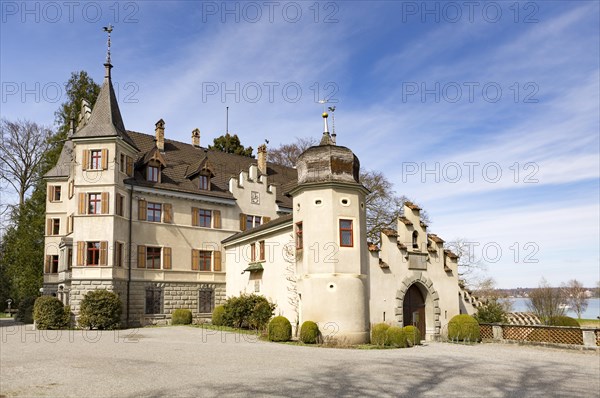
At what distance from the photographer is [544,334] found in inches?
951

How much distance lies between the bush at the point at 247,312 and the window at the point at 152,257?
6692 mm

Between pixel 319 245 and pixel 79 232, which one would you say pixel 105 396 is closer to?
pixel 319 245

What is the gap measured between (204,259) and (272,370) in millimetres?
22216

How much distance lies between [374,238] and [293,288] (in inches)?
779

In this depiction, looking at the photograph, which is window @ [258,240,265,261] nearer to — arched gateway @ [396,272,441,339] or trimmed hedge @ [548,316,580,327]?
arched gateway @ [396,272,441,339]

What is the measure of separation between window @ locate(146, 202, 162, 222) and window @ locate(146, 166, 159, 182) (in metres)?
1.62

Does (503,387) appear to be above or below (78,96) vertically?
below

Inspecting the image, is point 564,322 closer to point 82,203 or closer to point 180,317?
point 180,317

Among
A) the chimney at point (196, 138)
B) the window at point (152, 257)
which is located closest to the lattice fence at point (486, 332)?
the window at point (152, 257)

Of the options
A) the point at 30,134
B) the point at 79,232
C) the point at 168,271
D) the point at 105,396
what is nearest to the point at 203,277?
Answer: the point at 168,271

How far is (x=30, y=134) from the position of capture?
4500 cm

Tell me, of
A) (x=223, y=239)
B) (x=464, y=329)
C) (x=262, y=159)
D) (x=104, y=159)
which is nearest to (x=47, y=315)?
(x=104, y=159)

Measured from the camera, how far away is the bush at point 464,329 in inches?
1022

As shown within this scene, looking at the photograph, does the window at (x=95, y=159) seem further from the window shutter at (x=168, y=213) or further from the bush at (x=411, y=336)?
the bush at (x=411, y=336)
